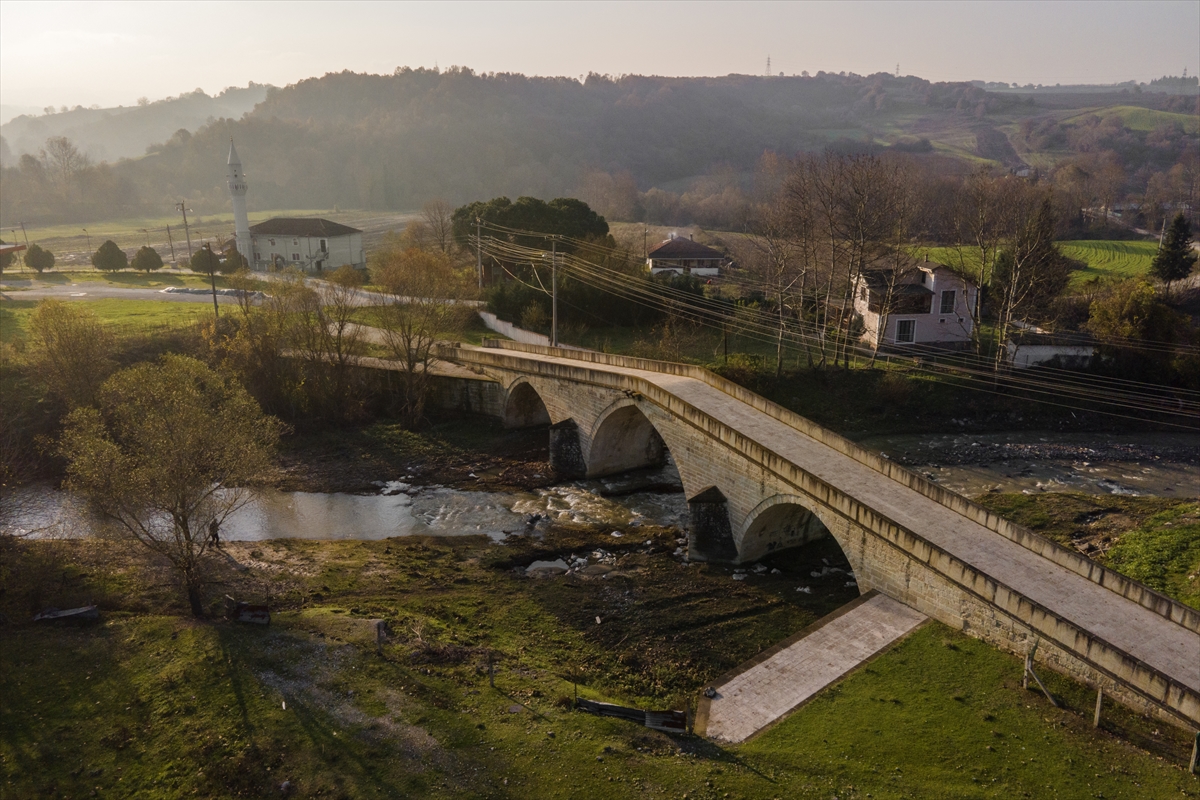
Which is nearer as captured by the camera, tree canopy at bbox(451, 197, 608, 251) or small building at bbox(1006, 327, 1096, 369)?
small building at bbox(1006, 327, 1096, 369)

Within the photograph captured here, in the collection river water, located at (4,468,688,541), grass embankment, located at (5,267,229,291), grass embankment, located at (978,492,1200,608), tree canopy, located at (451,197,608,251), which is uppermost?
tree canopy, located at (451,197,608,251)

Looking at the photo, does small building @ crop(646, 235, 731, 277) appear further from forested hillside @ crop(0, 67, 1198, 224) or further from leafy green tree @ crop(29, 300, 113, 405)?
leafy green tree @ crop(29, 300, 113, 405)

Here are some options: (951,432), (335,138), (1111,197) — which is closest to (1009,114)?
(1111,197)

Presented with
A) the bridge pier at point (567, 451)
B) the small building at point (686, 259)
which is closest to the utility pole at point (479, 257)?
the small building at point (686, 259)

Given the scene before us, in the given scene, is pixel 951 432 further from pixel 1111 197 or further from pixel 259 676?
pixel 1111 197

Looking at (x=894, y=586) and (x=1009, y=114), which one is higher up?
(x=1009, y=114)

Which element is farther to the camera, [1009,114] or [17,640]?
[1009,114]

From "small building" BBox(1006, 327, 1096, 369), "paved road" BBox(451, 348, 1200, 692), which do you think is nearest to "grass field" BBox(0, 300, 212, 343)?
"paved road" BBox(451, 348, 1200, 692)

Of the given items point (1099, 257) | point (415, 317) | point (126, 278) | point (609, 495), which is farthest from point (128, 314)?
point (1099, 257)
